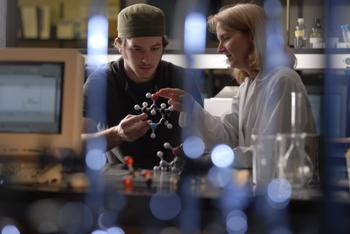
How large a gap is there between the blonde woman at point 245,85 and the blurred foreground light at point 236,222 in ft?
1.13

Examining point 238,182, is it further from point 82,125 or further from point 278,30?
point 278,30

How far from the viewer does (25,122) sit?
4.10ft

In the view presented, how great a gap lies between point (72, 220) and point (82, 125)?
27cm

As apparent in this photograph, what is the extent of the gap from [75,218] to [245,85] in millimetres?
753

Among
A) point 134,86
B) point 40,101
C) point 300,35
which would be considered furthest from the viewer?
point 300,35

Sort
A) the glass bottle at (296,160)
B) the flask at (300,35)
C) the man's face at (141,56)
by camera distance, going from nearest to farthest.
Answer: the glass bottle at (296,160) → the man's face at (141,56) → the flask at (300,35)

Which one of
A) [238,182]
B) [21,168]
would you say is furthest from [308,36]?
[21,168]

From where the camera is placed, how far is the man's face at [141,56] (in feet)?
5.77

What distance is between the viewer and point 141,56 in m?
1.85

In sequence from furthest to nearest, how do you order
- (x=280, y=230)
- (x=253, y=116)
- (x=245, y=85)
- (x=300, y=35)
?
1. (x=300, y=35)
2. (x=245, y=85)
3. (x=253, y=116)
4. (x=280, y=230)

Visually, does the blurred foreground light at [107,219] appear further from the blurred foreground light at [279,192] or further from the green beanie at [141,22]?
the green beanie at [141,22]

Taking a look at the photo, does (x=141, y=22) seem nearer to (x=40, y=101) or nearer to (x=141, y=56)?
(x=141, y=56)

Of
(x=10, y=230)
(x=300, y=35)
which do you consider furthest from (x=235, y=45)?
(x=300, y=35)


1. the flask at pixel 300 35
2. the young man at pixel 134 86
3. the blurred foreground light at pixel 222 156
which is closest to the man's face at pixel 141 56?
the young man at pixel 134 86
